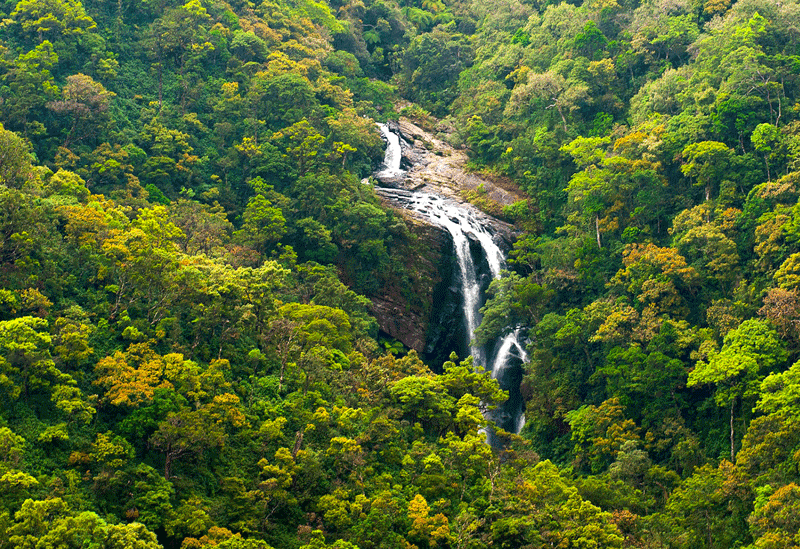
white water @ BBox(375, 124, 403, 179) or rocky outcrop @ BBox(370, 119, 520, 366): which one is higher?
white water @ BBox(375, 124, 403, 179)

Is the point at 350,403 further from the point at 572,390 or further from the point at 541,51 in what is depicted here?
the point at 541,51

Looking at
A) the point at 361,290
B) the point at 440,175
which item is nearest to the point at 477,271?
the point at 361,290

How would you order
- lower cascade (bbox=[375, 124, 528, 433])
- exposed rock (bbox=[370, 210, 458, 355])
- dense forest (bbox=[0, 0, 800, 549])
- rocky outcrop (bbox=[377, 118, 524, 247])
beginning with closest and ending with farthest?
dense forest (bbox=[0, 0, 800, 549]) → lower cascade (bbox=[375, 124, 528, 433]) → exposed rock (bbox=[370, 210, 458, 355]) → rocky outcrop (bbox=[377, 118, 524, 247])

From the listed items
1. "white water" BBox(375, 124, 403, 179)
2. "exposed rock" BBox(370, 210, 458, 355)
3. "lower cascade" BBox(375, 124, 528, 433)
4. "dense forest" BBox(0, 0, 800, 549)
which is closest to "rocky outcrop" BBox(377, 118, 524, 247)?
"white water" BBox(375, 124, 403, 179)

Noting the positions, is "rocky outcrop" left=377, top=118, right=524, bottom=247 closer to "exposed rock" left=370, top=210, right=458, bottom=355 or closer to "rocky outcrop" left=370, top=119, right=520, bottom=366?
"rocky outcrop" left=370, top=119, right=520, bottom=366

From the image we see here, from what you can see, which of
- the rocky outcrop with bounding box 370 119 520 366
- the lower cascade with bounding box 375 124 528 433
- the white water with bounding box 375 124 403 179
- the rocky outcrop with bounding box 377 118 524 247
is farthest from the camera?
the white water with bounding box 375 124 403 179
